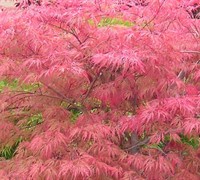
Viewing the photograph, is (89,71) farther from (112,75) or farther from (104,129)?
(104,129)

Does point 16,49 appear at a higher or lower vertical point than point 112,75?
higher

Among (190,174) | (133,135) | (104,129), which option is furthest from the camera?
(133,135)

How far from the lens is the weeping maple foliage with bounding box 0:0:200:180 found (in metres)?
2.81

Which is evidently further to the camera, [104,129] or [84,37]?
[84,37]

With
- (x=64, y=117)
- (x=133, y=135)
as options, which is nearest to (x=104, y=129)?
(x=64, y=117)

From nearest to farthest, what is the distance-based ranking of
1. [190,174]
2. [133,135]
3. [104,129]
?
[104,129] < [190,174] < [133,135]

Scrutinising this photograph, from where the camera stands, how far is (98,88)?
3.12m

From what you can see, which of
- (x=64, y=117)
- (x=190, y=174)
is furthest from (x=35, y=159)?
(x=190, y=174)

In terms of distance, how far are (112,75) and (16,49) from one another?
74 cm

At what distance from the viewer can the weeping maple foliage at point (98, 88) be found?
111 inches

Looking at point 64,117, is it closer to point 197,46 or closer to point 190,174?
point 190,174

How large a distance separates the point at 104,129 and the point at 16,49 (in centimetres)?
86

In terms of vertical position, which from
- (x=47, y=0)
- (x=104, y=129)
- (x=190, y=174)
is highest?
(x=47, y=0)

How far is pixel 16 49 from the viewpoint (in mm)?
3059
